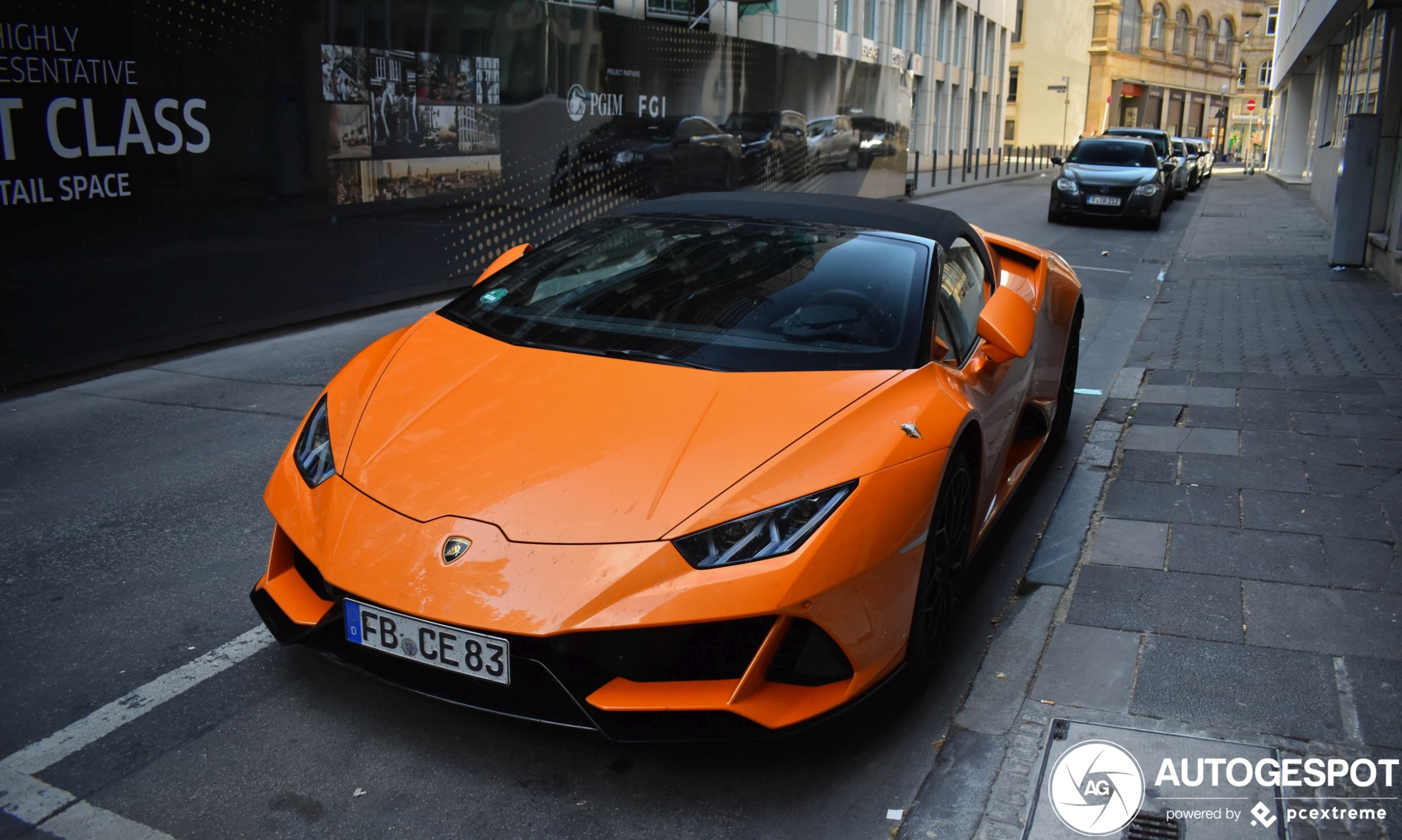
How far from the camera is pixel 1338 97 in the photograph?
2422 centimetres

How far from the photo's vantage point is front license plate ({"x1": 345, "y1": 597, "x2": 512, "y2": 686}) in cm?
246

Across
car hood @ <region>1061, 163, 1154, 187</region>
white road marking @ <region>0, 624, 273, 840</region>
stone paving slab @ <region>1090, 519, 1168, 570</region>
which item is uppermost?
car hood @ <region>1061, 163, 1154, 187</region>

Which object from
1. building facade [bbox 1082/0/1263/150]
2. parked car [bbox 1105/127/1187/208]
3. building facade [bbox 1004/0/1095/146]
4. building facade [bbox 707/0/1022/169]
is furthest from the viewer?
building facade [bbox 1082/0/1263/150]

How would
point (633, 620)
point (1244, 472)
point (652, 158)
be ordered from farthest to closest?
1. point (652, 158)
2. point (1244, 472)
3. point (633, 620)

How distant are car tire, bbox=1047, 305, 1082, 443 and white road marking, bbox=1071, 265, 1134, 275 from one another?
7619 millimetres

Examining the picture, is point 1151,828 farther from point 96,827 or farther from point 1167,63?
point 1167,63

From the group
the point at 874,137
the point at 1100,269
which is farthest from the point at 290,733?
the point at 874,137

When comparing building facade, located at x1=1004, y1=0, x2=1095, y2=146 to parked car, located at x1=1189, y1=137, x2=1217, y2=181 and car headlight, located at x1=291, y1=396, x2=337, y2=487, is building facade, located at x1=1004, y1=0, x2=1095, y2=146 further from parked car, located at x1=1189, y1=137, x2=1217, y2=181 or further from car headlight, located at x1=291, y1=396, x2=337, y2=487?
car headlight, located at x1=291, y1=396, x2=337, y2=487

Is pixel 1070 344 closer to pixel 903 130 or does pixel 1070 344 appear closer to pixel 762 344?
pixel 762 344

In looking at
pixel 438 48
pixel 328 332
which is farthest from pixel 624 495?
pixel 438 48

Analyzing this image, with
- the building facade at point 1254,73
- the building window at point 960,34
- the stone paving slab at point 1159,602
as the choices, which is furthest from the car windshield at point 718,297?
the building facade at point 1254,73

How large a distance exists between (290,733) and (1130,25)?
7645 centimetres

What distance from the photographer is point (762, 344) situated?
337 centimetres

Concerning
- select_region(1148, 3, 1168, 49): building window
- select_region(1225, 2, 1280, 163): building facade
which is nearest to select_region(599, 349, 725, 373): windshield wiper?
select_region(1148, 3, 1168, 49): building window
